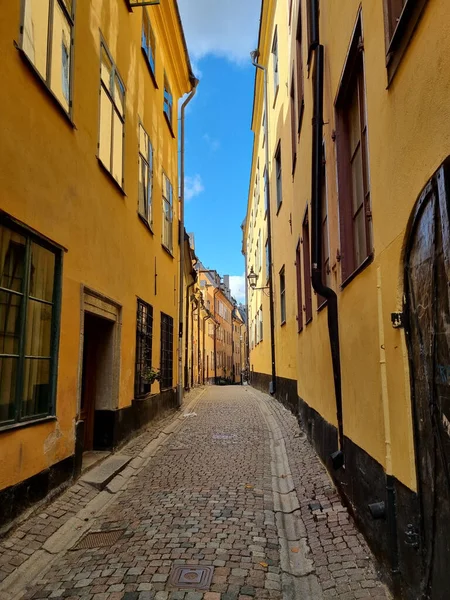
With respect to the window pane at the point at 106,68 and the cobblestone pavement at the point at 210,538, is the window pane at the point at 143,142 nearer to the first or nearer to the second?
the window pane at the point at 106,68

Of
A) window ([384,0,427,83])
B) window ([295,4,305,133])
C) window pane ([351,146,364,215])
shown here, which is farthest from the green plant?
window ([384,0,427,83])

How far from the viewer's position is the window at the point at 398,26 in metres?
2.42

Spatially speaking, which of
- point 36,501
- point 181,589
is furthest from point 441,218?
point 36,501

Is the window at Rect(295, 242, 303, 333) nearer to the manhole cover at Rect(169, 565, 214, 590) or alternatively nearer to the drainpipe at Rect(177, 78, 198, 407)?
the drainpipe at Rect(177, 78, 198, 407)

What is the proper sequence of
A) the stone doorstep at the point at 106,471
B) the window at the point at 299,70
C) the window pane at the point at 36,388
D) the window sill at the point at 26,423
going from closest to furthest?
the window sill at the point at 26,423, the window pane at the point at 36,388, the stone doorstep at the point at 106,471, the window at the point at 299,70

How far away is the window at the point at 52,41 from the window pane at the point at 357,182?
3210 millimetres

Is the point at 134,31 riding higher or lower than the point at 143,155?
higher

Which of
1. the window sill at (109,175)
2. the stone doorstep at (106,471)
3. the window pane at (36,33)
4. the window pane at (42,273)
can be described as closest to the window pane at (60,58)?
the window pane at (36,33)

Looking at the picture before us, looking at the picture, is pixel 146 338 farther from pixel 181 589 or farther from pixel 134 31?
pixel 181 589

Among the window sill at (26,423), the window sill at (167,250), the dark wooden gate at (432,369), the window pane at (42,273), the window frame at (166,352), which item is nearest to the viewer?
the dark wooden gate at (432,369)

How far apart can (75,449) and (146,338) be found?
14.0 feet

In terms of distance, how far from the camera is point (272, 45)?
14.3 metres

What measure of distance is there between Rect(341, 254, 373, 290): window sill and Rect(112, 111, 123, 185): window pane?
4.60 meters

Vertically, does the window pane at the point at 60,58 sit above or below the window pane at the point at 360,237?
above
